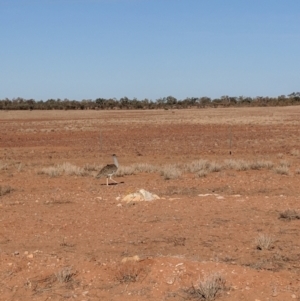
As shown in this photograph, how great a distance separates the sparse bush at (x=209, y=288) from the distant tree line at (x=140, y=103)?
344 feet

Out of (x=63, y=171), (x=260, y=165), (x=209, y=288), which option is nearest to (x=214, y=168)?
(x=260, y=165)

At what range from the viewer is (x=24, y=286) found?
769 centimetres

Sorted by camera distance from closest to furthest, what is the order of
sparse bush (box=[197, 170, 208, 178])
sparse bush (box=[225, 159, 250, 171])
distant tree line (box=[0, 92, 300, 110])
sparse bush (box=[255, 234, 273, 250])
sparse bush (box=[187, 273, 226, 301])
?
1. sparse bush (box=[187, 273, 226, 301])
2. sparse bush (box=[255, 234, 273, 250])
3. sparse bush (box=[197, 170, 208, 178])
4. sparse bush (box=[225, 159, 250, 171])
5. distant tree line (box=[0, 92, 300, 110])

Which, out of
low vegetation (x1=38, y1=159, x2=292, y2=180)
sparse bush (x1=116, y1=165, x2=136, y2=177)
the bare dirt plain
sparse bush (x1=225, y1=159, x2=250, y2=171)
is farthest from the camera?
sparse bush (x1=225, y1=159, x2=250, y2=171)

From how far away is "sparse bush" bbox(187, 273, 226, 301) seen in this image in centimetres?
683

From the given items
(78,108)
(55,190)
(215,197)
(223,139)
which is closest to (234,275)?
(215,197)

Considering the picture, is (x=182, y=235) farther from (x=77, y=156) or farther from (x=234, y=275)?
(x=77, y=156)

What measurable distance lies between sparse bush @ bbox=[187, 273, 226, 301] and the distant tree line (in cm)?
10473

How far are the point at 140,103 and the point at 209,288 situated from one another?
112935 millimetres

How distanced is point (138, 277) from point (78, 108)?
106572mm

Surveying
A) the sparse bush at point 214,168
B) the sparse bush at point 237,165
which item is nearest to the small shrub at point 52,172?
the sparse bush at point 214,168

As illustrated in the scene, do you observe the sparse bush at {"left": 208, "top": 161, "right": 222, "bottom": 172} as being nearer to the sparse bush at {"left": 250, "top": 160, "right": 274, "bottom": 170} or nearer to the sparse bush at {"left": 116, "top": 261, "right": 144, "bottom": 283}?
the sparse bush at {"left": 250, "top": 160, "right": 274, "bottom": 170}

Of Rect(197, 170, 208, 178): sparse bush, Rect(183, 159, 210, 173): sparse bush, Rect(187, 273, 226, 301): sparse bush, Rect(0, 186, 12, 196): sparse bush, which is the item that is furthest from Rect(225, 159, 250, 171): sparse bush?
Rect(187, 273, 226, 301): sparse bush

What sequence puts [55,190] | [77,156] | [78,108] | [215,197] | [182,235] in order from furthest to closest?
[78,108] → [77,156] → [55,190] → [215,197] → [182,235]
